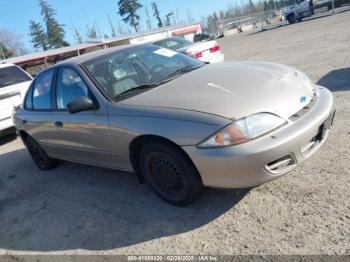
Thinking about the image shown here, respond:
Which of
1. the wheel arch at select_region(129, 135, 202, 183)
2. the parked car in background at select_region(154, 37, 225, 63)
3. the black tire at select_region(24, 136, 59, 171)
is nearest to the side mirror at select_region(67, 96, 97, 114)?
the wheel arch at select_region(129, 135, 202, 183)

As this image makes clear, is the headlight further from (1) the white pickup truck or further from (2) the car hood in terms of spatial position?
(1) the white pickup truck

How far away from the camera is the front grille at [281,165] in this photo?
2.98m

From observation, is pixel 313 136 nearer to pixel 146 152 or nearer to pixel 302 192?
pixel 302 192

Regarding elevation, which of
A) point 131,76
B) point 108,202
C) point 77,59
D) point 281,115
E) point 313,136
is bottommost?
point 108,202

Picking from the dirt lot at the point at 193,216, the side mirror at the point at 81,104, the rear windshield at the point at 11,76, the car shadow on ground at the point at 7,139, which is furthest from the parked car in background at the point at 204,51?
the side mirror at the point at 81,104

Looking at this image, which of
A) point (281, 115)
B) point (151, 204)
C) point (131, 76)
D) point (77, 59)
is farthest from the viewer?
point (77, 59)

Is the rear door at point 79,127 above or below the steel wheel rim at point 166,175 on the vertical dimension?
above

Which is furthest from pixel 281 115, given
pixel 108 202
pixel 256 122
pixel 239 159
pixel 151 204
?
pixel 108 202

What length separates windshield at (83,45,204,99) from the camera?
12.9ft

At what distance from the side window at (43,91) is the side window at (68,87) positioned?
0.28m

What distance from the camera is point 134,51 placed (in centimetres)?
455

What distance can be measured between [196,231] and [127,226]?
2.43 feet

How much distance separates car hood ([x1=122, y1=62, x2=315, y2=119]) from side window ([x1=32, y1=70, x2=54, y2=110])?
1.71 meters

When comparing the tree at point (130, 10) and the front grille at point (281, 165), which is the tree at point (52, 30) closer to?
the tree at point (130, 10)
